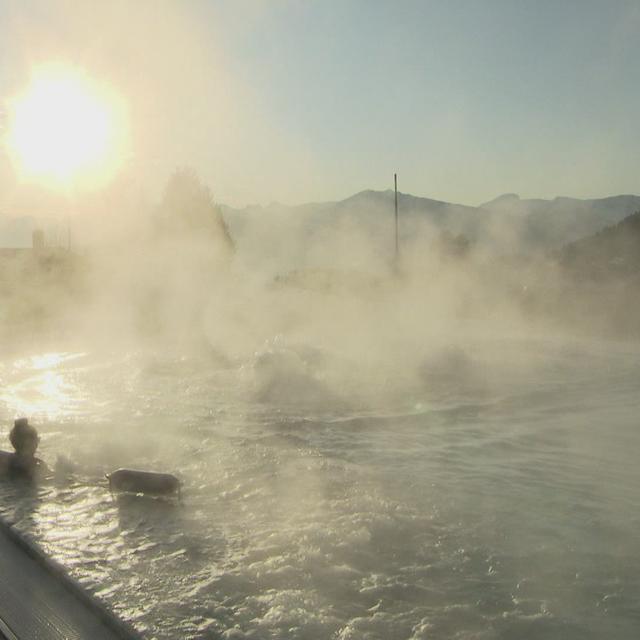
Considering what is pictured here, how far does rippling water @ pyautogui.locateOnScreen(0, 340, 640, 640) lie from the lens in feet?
11.4

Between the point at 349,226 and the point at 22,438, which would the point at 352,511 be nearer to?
the point at 22,438

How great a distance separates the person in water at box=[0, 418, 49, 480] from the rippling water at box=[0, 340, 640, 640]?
337mm

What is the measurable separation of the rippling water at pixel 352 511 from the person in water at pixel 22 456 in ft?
1.11

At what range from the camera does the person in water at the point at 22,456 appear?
568 centimetres

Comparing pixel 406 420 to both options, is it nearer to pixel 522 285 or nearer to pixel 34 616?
pixel 34 616

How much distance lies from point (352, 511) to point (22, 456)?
9.29 ft

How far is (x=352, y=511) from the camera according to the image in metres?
4.91

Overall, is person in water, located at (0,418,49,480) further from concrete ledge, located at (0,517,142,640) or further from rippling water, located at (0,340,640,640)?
concrete ledge, located at (0,517,142,640)

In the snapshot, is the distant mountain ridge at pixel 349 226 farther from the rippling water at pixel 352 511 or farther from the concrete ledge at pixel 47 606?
the concrete ledge at pixel 47 606

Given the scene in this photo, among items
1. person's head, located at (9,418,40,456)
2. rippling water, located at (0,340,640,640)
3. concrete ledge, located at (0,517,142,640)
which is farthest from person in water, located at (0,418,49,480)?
concrete ledge, located at (0,517,142,640)

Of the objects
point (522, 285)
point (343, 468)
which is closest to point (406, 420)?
point (343, 468)

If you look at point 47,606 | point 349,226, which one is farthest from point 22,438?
point 349,226

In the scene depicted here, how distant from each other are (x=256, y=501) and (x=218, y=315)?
1381 centimetres

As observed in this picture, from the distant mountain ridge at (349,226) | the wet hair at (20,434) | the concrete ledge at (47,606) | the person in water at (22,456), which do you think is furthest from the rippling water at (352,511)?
the distant mountain ridge at (349,226)
